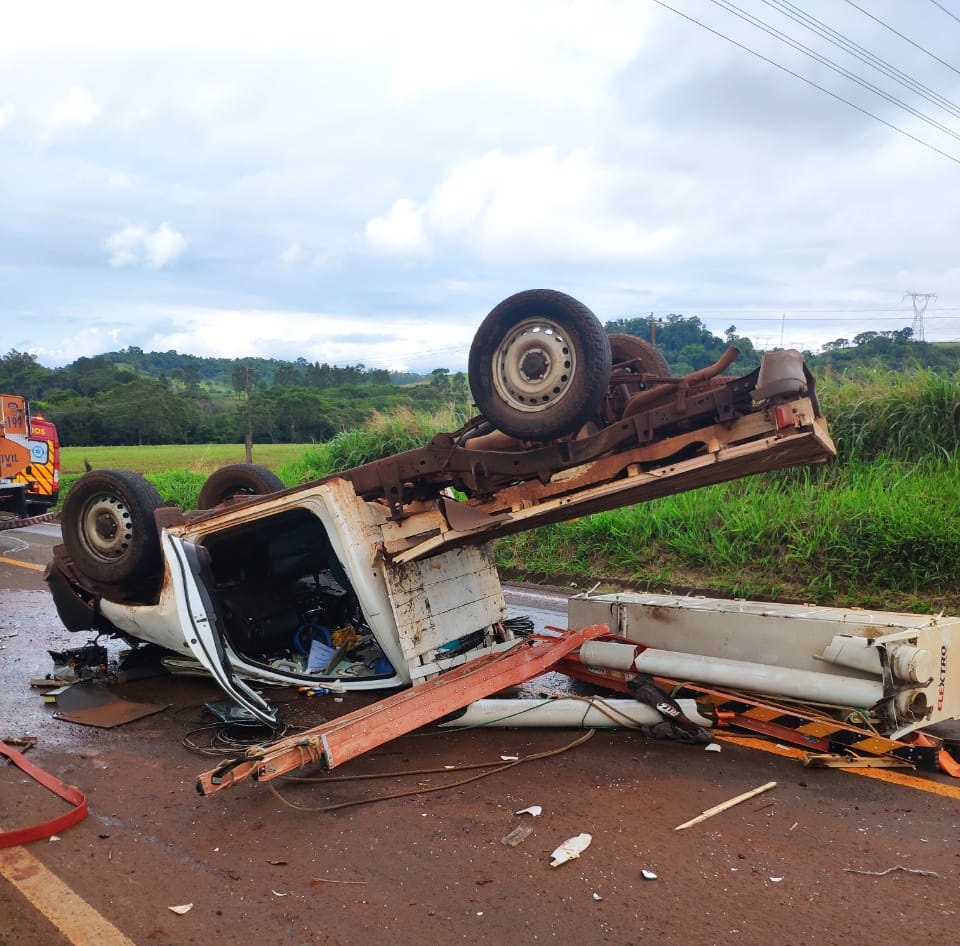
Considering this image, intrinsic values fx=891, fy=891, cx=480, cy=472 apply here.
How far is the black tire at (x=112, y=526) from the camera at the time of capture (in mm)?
5367

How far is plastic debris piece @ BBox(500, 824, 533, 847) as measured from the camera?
3337 millimetres

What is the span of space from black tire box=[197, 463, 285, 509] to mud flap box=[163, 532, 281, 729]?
1286 mm

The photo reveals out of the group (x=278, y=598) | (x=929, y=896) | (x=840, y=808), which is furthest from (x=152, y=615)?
(x=929, y=896)

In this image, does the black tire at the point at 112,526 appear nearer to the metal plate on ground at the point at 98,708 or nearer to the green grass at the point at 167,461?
the metal plate on ground at the point at 98,708

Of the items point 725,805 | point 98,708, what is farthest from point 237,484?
point 725,805

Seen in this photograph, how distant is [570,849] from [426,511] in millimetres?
1989

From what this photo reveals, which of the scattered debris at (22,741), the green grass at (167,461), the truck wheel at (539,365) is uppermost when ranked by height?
the truck wheel at (539,365)

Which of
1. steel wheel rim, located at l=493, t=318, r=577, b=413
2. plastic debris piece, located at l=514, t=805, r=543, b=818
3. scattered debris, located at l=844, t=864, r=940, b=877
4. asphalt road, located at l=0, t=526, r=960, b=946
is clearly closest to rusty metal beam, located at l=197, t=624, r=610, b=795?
asphalt road, located at l=0, t=526, r=960, b=946

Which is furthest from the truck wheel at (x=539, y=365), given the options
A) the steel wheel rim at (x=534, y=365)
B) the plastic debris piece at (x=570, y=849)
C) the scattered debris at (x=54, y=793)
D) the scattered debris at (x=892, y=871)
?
the scattered debris at (x=54, y=793)

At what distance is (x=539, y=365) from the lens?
411cm

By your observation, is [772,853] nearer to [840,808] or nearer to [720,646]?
[840,808]

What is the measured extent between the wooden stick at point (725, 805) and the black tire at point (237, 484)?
3.60 metres

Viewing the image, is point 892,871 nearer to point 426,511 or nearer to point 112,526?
point 426,511

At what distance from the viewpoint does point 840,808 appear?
353cm
